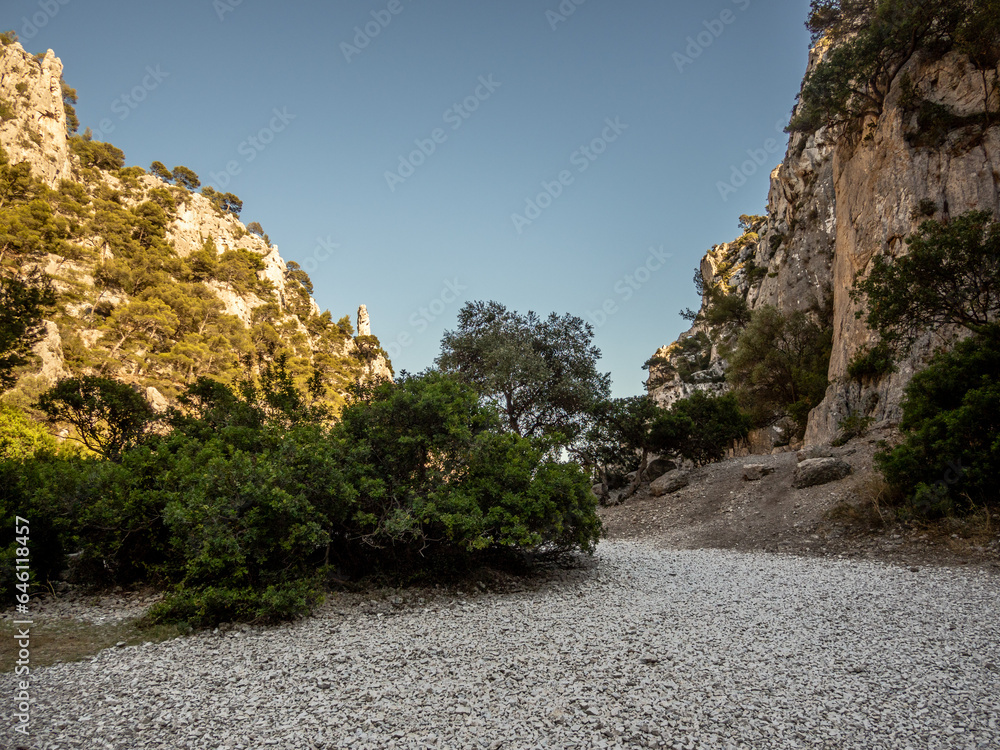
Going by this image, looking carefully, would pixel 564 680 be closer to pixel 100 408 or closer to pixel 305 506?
pixel 305 506

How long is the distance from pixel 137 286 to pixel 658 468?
48.4 m

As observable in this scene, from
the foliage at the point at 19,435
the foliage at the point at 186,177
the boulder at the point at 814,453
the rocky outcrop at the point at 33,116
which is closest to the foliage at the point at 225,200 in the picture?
the foliage at the point at 186,177

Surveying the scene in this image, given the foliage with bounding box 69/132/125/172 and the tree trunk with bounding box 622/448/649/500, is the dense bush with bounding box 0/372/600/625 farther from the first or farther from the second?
the foliage with bounding box 69/132/125/172

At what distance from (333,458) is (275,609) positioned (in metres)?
2.03

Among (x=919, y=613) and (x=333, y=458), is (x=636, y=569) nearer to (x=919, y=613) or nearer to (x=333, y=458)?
(x=919, y=613)

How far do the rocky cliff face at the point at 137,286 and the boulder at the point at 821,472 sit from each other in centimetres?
3284

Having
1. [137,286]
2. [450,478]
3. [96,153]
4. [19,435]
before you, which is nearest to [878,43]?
[450,478]

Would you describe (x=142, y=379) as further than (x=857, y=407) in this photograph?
Yes

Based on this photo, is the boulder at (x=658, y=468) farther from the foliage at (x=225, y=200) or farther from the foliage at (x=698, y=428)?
the foliage at (x=225, y=200)

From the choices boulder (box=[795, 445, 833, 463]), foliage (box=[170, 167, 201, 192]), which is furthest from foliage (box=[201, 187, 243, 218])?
boulder (box=[795, 445, 833, 463])

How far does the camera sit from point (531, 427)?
18656mm

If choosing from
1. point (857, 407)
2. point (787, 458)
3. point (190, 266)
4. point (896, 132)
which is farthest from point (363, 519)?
point (190, 266)

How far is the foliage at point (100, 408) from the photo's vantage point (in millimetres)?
16031

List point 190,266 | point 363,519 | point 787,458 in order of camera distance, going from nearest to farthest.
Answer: point 363,519, point 787,458, point 190,266
